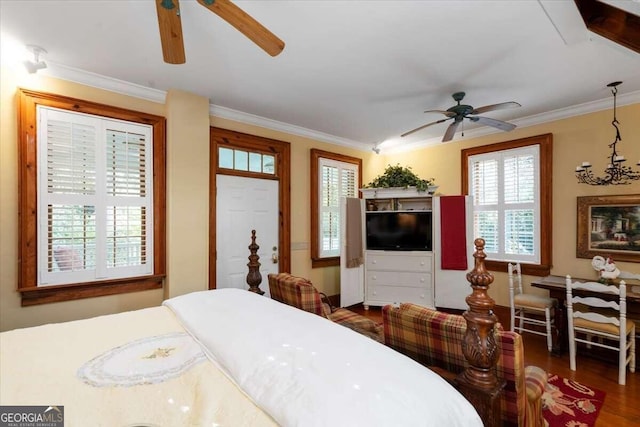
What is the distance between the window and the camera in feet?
15.0

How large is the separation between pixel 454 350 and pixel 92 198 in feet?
10.5

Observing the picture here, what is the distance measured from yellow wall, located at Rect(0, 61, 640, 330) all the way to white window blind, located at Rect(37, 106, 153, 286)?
20 cm

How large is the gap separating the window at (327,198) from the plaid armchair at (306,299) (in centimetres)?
189

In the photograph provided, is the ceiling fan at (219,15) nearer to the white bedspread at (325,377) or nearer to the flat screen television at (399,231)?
the white bedspread at (325,377)

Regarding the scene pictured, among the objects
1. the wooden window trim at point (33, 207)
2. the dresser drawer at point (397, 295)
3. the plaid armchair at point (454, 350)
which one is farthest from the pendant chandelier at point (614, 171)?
the wooden window trim at point (33, 207)

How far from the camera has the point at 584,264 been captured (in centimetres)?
349

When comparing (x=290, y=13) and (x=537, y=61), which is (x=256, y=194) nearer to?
(x=290, y=13)

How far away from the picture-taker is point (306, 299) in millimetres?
2156

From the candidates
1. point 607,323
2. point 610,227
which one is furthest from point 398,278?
point 610,227

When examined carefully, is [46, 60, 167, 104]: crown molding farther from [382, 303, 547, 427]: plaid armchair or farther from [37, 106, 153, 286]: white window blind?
[382, 303, 547, 427]: plaid armchair

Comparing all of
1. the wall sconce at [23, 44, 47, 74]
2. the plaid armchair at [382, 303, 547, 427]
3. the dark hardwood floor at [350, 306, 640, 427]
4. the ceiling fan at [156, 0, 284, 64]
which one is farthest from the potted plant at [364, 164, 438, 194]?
the wall sconce at [23, 44, 47, 74]

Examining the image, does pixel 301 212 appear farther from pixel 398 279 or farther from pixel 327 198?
pixel 398 279

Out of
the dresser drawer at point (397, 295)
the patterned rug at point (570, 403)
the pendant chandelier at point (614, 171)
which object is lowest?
the patterned rug at point (570, 403)

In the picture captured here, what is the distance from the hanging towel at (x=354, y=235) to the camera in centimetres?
443
